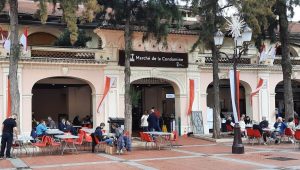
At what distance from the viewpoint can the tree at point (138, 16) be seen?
67.5 ft

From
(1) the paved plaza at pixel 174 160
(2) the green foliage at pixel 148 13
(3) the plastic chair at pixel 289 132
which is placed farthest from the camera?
(2) the green foliage at pixel 148 13

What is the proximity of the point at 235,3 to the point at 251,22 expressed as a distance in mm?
1262

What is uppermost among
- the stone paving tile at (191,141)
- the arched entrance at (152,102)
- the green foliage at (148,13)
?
the green foliage at (148,13)

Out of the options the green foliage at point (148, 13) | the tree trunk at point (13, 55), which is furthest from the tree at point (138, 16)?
the tree trunk at point (13, 55)

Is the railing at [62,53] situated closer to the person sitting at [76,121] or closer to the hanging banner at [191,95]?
the hanging banner at [191,95]

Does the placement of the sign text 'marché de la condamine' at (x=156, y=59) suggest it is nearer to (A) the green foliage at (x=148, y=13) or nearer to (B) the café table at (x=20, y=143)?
(A) the green foliage at (x=148, y=13)

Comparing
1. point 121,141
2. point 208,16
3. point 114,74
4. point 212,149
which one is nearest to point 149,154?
point 121,141

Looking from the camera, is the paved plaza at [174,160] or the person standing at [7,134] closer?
the paved plaza at [174,160]

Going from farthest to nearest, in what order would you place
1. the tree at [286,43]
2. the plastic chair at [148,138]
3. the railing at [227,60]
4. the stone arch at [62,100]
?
1. the stone arch at [62,100]
2. the railing at [227,60]
3. the tree at [286,43]
4. the plastic chair at [148,138]

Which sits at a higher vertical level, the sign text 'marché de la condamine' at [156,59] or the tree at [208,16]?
the tree at [208,16]

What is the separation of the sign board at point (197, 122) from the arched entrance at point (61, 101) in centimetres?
785

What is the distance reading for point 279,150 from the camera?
1809cm

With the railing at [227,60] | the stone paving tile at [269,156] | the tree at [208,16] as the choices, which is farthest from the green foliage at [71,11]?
the railing at [227,60]

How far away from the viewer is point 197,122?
25.8 metres
